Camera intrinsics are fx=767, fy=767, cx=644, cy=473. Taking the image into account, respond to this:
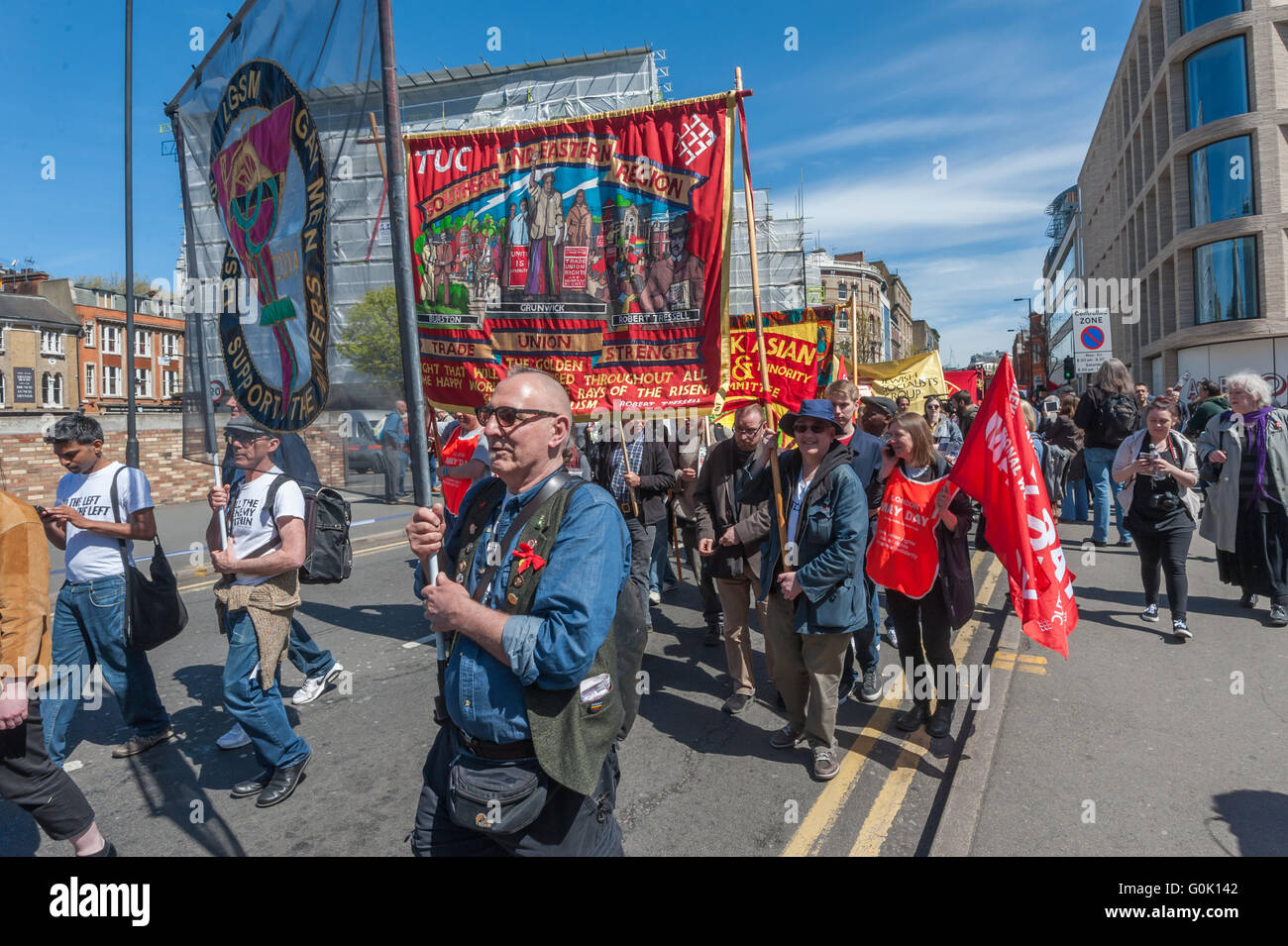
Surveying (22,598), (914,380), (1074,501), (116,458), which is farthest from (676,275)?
(116,458)

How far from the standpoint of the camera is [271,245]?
2.74 meters

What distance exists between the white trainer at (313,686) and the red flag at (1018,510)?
429 centimetres

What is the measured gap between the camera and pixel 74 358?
47.2m

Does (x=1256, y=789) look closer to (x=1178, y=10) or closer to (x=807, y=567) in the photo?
(x=807, y=567)

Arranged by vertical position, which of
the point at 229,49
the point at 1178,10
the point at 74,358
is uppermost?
the point at 1178,10

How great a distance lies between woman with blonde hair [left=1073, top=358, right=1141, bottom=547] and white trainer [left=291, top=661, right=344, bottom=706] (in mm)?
8597

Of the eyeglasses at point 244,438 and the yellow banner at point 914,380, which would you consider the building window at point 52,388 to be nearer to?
the yellow banner at point 914,380

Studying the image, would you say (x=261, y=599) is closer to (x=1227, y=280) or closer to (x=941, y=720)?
(x=941, y=720)

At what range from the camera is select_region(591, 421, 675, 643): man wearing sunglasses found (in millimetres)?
6371

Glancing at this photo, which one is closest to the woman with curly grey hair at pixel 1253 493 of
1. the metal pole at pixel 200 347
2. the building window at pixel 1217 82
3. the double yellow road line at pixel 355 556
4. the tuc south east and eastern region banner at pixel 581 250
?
the tuc south east and eastern region banner at pixel 581 250

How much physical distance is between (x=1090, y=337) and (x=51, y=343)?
53951 millimetres

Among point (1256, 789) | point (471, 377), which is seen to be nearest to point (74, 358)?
point (471, 377)

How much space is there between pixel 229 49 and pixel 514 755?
2.89 meters

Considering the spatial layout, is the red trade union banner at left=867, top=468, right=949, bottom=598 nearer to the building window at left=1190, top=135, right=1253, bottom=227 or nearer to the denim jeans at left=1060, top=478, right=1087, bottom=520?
the denim jeans at left=1060, top=478, right=1087, bottom=520
